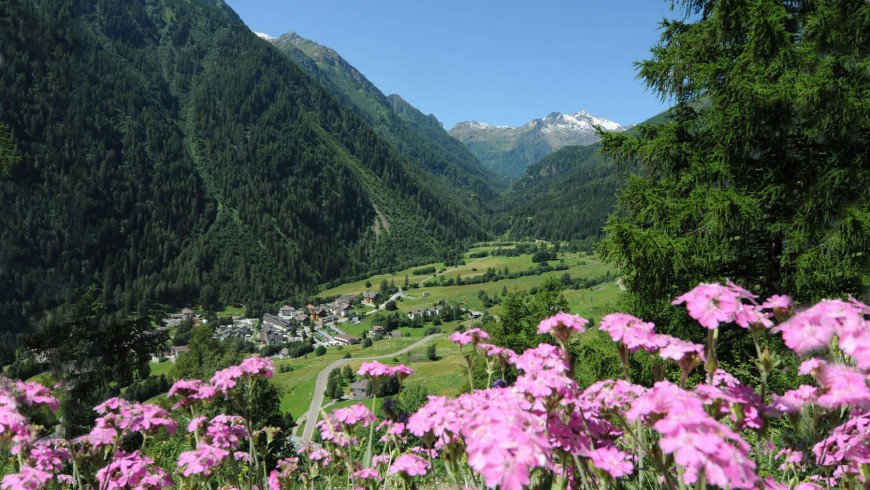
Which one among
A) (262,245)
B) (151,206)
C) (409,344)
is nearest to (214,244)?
(262,245)

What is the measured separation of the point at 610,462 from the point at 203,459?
8.81 feet

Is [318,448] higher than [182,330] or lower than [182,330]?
higher

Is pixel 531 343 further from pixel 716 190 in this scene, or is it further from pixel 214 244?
pixel 214 244

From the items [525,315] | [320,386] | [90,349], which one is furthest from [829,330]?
[320,386]

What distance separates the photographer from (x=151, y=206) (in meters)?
174

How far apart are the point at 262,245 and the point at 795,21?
192658mm

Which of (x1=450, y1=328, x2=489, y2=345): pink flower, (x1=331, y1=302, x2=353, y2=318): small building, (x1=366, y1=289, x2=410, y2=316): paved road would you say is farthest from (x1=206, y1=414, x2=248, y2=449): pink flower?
(x1=331, y1=302, x2=353, y2=318): small building

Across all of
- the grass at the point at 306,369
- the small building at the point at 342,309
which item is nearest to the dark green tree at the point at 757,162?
the grass at the point at 306,369

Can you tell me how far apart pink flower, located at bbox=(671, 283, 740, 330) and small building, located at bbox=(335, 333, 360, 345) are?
112105 millimetres

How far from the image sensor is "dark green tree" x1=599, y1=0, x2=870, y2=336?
7.25 meters

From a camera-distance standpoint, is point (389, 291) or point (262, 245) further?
point (262, 245)

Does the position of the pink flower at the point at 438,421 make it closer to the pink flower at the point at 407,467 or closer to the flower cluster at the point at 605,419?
the flower cluster at the point at 605,419

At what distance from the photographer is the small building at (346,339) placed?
110 meters

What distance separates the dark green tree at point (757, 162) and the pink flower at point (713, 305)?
22.1 feet
